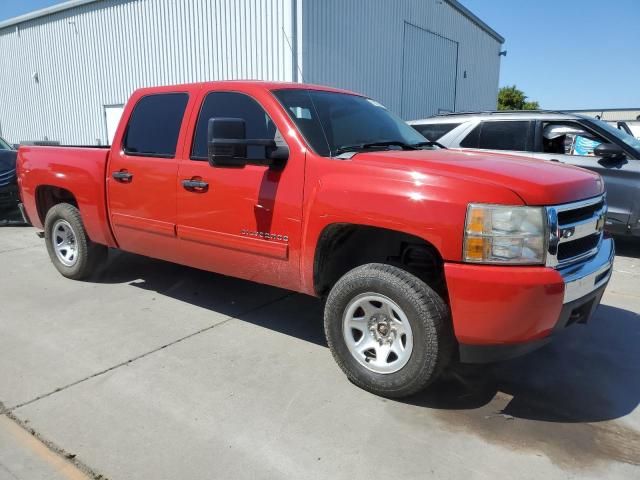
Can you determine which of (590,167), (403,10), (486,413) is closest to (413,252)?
(486,413)

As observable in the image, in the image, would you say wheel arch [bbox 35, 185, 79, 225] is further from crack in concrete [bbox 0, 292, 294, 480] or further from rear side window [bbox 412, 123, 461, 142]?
rear side window [bbox 412, 123, 461, 142]

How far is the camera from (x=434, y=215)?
2.74 m

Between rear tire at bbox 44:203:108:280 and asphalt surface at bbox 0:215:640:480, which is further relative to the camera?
rear tire at bbox 44:203:108:280

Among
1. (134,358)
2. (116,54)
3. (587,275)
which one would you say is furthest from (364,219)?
(116,54)

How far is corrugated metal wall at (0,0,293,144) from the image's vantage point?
13414 mm

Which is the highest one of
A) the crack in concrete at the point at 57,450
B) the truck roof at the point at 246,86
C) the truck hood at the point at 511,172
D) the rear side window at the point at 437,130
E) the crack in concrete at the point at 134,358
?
the truck roof at the point at 246,86

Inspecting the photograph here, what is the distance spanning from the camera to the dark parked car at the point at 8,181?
859cm

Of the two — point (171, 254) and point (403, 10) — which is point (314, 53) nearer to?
point (403, 10)

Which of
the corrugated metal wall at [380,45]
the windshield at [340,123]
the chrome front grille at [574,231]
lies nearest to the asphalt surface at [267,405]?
the chrome front grille at [574,231]

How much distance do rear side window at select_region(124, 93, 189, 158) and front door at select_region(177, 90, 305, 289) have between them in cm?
27

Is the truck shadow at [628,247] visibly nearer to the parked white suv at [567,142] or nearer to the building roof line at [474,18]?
the parked white suv at [567,142]

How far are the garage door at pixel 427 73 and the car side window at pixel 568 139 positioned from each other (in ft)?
37.5

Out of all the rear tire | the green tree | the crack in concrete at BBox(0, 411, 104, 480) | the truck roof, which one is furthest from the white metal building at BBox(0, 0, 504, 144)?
the green tree

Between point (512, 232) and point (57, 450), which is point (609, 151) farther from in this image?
point (57, 450)
